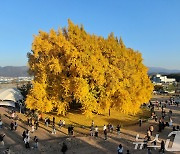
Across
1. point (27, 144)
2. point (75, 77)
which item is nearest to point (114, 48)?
point (75, 77)

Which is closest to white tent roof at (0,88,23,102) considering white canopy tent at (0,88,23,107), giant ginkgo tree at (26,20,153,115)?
white canopy tent at (0,88,23,107)

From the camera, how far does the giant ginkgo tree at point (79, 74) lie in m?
37.6

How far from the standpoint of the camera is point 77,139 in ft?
92.5

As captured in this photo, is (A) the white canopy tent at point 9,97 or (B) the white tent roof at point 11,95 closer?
(A) the white canopy tent at point 9,97

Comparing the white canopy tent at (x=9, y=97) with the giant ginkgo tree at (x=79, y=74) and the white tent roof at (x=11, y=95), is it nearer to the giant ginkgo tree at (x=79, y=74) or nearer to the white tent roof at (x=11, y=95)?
the white tent roof at (x=11, y=95)

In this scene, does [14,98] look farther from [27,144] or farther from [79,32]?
[27,144]

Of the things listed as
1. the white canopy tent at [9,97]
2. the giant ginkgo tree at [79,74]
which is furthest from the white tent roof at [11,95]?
the giant ginkgo tree at [79,74]

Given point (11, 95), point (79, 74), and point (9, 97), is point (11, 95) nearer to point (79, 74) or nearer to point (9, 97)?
point (9, 97)

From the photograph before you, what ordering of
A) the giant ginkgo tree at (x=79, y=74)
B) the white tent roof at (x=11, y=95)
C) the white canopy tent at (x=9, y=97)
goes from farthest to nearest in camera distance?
the white tent roof at (x=11, y=95) → the white canopy tent at (x=9, y=97) → the giant ginkgo tree at (x=79, y=74)

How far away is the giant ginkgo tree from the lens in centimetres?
3762

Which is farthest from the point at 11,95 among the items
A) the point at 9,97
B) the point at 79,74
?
the point at 79,74

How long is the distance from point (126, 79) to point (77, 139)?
15.9 metres

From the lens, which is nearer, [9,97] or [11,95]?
[9,97]

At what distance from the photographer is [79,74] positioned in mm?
38000
